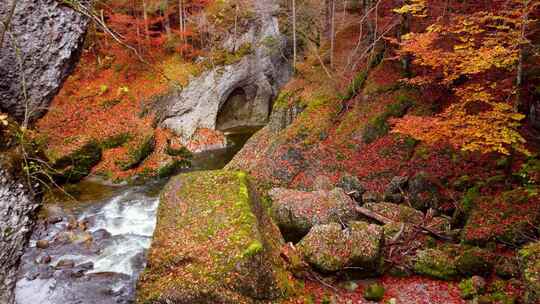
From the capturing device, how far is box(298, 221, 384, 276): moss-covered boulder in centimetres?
864

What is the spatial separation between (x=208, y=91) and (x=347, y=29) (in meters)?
10.3

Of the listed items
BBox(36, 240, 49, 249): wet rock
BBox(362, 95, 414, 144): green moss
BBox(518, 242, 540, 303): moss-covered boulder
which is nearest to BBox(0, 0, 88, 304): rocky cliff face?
BBox(518, 242, 540, 303): moss-covered boulder

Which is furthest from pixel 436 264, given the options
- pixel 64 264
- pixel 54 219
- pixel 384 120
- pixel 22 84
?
pixel 54 219

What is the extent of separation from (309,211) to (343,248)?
234cm

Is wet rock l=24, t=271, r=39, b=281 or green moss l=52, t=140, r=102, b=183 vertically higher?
green moss l=52, t=140, r=102, b=183

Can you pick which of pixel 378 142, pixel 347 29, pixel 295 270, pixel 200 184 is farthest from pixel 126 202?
pixel 347 29

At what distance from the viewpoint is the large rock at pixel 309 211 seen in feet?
35.4

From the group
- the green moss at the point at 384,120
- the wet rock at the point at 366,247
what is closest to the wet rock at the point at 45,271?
the wet rock at the point at 366,247

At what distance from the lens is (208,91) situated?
25.1 m

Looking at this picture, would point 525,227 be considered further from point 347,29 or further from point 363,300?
point 347,29

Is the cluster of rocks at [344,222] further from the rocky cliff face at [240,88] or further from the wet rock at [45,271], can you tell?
the rocky cliff face at [240,88]

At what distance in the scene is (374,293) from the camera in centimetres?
805

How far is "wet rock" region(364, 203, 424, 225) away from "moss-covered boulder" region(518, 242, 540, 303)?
3510mm

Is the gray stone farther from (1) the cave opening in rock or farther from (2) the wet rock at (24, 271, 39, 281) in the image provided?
(1) the cave opening in rock
